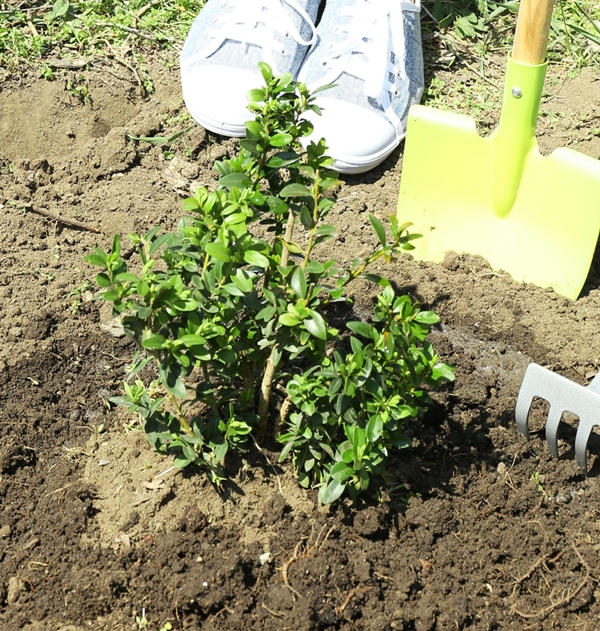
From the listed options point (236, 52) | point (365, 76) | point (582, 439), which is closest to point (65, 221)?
point (236, 52)

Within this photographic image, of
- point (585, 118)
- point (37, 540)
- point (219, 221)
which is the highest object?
point (219, 221)

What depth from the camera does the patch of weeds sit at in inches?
55.1

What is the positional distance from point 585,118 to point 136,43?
1.77 meters

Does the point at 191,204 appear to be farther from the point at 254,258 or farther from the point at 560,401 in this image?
the point at 560,401

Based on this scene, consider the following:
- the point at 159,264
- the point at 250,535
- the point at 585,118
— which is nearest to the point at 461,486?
the point at 250,535

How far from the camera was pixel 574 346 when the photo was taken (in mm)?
2170

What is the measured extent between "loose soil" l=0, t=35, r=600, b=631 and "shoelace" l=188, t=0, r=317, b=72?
750 mm

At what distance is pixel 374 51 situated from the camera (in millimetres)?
2742

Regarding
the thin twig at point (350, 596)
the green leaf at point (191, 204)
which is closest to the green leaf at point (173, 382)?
the green leaf at point (191, 204)

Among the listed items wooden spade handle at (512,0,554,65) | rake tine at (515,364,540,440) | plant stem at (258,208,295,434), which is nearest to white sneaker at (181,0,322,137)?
wooden spade handle at (512,0,554,65)

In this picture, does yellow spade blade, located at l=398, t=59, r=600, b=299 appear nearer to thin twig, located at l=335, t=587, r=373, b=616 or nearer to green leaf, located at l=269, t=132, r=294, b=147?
green leaf, located at l=269, t=132, r=294, b=147

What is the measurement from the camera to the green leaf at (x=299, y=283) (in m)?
1.42

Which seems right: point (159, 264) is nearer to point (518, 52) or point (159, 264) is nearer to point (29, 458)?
point (29, 458)

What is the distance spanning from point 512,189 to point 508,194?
2cm
